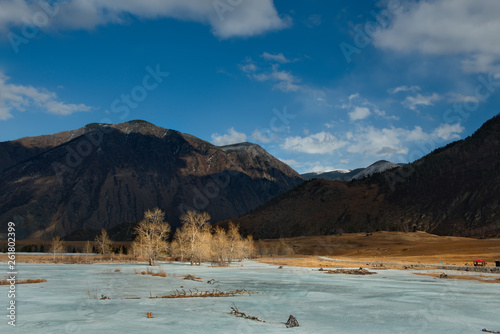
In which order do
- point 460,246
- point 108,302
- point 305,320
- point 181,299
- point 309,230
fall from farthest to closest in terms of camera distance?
point 309,230
point 460,246
point 181,299
point 108,302
point 305,320

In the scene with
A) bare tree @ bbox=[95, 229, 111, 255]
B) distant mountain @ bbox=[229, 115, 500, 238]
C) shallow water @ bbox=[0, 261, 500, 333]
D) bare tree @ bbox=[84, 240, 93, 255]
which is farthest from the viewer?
distant mountain @ bbox=[229, 115, 500, 238]

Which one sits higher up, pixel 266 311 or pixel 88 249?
pixel 88 249

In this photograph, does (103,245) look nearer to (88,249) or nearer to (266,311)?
(88,249)

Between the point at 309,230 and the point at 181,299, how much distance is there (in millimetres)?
152196

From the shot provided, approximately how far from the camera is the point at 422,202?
160m

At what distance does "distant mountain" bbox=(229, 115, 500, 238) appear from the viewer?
13885cm

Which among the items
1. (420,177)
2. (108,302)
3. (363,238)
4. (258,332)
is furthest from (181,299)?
(420,177)

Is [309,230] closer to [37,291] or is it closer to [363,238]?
[363,238]

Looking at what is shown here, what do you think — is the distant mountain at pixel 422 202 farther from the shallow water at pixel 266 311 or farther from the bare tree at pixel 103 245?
the shallow water at pixel 266 311

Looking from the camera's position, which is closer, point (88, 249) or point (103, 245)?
point (103, 245)

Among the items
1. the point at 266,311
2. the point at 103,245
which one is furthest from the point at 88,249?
the point at 266,311

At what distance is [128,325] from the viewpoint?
15.6 meters

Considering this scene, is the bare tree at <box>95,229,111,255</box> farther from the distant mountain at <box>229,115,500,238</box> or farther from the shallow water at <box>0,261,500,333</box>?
the distant mountain at <box>229,115,500,238</box>

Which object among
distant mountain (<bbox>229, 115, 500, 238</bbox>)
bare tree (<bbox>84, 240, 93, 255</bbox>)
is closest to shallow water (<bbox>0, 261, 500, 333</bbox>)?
bare tree (<bbox>84, 240, 93, 255</bbox>)
